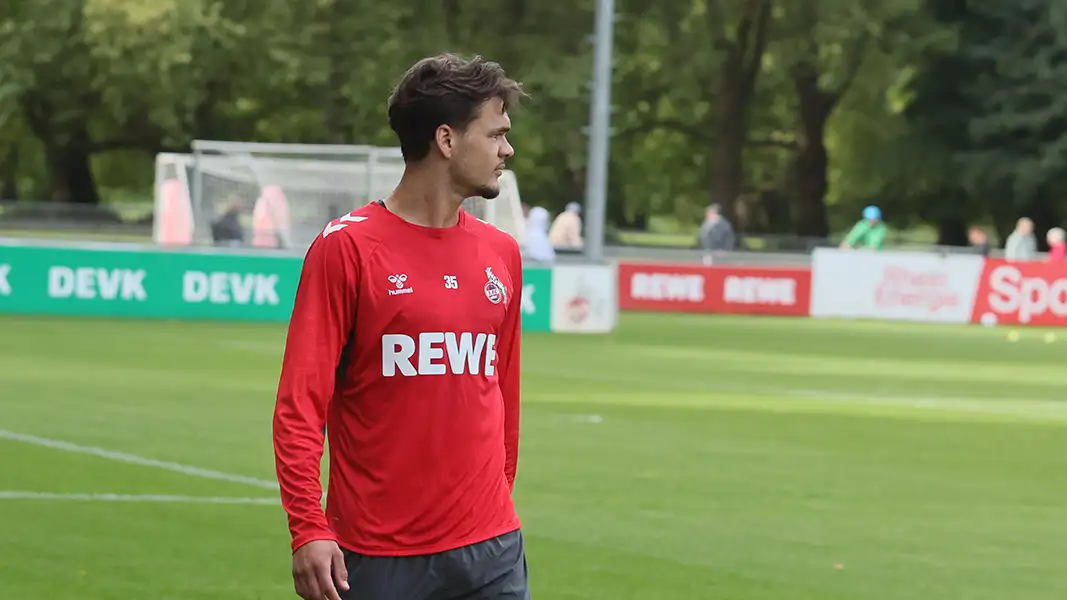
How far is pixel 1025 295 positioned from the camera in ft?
119

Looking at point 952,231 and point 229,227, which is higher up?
point 229,227

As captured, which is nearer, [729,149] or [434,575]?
[434,575]

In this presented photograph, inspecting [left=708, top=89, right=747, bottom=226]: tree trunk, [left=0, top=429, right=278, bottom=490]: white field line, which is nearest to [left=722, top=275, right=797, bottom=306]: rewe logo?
[left=708, top=89, right=747, bottom=226]: tree trunk

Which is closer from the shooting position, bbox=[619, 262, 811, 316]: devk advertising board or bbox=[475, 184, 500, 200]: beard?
bbox=[475, 184, 500, 200]: beard

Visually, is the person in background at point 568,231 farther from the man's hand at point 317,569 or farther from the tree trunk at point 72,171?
the man's hand at point 317,569

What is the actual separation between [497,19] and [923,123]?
13.9m

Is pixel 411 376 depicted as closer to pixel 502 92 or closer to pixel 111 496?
pixel 502 92

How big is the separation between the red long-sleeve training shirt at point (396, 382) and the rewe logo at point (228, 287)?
78.2 feet

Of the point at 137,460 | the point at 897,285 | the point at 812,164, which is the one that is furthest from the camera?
the point at 812,164

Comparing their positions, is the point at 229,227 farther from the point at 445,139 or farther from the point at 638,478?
the point at 445,139

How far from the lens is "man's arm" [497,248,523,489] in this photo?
15.6ft

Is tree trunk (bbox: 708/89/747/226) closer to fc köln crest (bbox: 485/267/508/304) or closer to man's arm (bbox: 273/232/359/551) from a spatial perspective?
fc köln crest (bbox: 485/267/508/304)

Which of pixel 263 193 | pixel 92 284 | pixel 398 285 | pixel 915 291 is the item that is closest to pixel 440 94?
pixel 398 285

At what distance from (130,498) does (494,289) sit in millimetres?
6940
